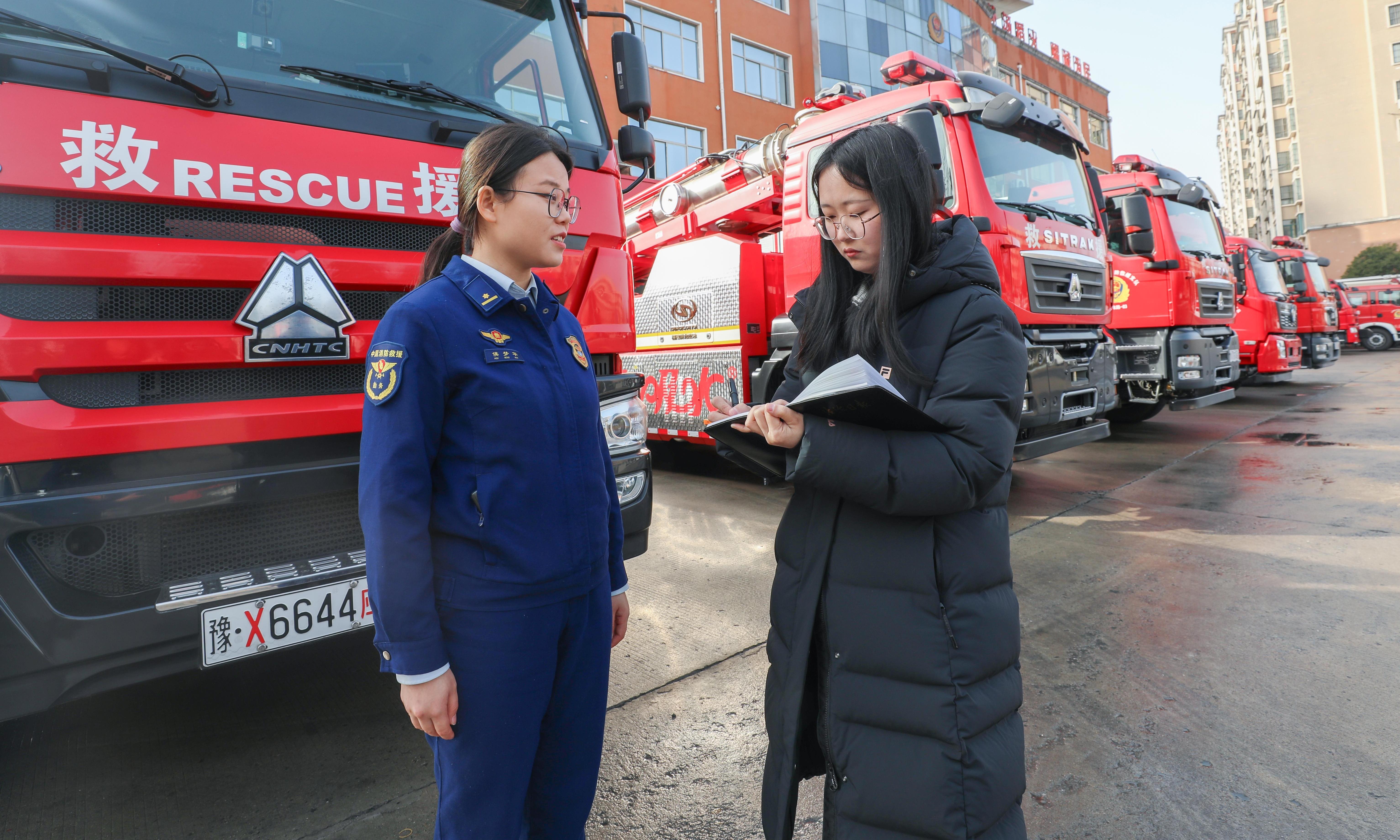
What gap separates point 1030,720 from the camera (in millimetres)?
2578

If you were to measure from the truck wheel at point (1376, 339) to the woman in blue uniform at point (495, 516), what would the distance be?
31.0 meters

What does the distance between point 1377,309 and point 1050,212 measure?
26.1 meters

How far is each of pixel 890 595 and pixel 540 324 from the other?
0.88 m

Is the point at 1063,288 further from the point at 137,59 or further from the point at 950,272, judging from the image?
the point at 137,59

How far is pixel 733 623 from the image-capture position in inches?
139

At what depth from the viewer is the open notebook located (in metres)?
1.19

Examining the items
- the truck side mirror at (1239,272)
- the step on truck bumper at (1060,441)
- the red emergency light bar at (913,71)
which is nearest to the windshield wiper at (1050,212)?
the red emergency light bar at (913,71)

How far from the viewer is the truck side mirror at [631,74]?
319 cm

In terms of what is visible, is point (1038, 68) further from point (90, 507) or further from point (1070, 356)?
point (90, 507)

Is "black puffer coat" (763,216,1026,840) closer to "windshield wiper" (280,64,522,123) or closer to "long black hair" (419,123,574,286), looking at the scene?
"long black hair" (419,123,574,286)

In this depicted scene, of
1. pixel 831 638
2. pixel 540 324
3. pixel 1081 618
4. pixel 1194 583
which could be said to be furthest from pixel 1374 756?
pixel 540 324

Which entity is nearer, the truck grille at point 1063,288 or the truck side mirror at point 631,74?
the truck side mirror at point 631,74

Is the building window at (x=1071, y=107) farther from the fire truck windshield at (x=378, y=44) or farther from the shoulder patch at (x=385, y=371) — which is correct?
the shoulder patch at (x=385, y=371)

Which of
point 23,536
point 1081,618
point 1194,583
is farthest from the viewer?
point 1194,583
